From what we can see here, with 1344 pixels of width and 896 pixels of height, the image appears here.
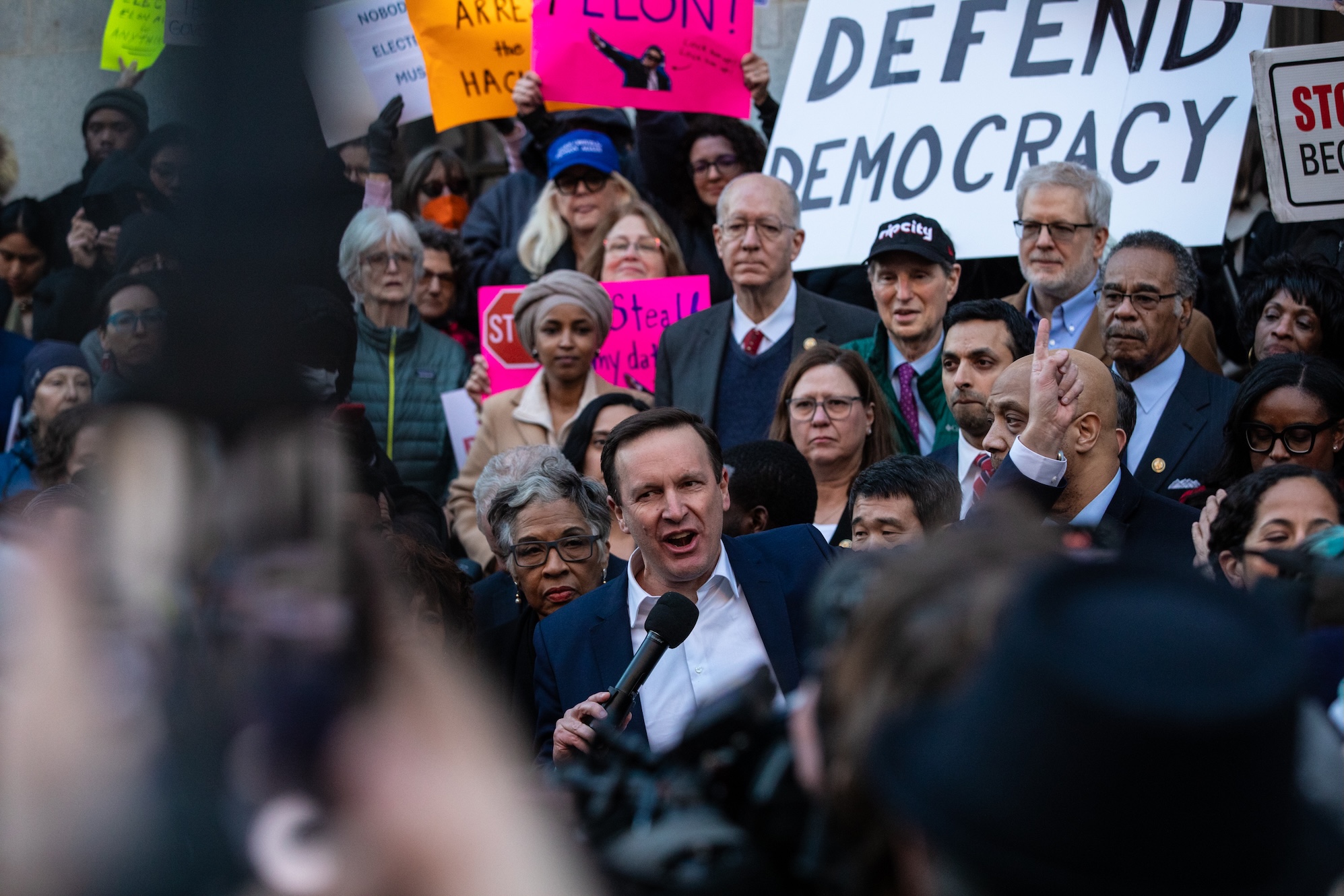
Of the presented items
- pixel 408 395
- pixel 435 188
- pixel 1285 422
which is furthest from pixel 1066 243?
pixel 435 188

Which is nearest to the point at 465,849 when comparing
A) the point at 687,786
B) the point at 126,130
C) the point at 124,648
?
the point at 687,786

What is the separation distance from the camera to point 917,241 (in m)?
5.49

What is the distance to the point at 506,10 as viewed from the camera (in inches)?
276

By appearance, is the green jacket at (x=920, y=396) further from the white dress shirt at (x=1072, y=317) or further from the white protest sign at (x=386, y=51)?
the white protest sign at (x=386, y=51)

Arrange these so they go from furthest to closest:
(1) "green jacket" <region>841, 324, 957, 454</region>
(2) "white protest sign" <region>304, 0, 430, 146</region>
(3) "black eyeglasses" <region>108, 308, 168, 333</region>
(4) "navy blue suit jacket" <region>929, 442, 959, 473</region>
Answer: (2) "white protest sign" <region>304, 0, 430, 146</region>
(1) "green jacket" <region>841, 324, 957, 454</region>
(4) "navy blue suit jacket" <region>929, 442, 959, 473</region>
(3) "black eyeglasses" <region>108, 308, 168, 333</region>

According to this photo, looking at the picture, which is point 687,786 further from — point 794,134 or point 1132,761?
point 794,134

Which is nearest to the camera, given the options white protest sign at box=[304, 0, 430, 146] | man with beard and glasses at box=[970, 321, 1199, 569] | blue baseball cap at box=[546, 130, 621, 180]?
man with beard and glasses at box=[970, 321, 1199, 569]

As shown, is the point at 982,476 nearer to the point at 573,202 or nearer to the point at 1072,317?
the point at 1072,317

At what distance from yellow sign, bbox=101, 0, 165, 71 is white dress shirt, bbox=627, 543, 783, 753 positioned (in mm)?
4236

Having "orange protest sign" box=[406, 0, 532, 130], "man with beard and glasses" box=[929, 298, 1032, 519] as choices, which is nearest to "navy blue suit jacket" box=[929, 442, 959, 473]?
"man with beard and glasses" box=[929, 298, 1032, 519]

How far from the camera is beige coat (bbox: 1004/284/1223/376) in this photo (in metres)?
5.36

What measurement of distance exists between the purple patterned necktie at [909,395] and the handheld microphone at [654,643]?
2288 millimetres

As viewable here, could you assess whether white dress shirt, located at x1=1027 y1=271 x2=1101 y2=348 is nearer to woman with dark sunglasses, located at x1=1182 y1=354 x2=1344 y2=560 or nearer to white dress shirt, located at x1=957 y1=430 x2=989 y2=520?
white dress shirt, located at x1=957 y1=430 x2=989 y2=520

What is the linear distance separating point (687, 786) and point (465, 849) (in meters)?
0.27
